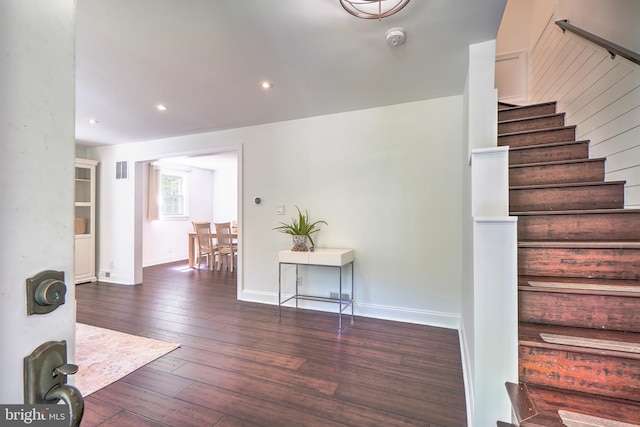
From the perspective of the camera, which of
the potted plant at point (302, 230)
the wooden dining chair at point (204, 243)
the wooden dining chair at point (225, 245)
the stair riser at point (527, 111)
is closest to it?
the stair riser at point (527, 111)

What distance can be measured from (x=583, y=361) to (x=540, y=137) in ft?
6.78

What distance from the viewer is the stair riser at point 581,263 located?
154 centimetres

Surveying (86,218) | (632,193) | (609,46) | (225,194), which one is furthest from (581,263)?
(225,194)

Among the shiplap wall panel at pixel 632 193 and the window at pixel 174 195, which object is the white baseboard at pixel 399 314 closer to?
the shiplap wall panel at pixel 632 193

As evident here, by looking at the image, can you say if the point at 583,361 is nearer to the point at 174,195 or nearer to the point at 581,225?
the point at 581,225

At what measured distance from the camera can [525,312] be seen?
59.4 inches

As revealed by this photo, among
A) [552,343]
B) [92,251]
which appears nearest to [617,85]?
[552,343]

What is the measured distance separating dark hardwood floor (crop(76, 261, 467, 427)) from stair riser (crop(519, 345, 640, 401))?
574mm

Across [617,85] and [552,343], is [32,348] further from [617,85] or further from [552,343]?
Answer: [617,85]

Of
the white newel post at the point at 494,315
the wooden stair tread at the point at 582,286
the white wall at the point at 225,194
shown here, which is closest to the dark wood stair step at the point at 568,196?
the wooden stair tread at the point at 582,286

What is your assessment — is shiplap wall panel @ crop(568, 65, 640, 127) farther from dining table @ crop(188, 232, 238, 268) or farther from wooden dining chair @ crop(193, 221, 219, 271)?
wooden dining chair @ crop(193, 221, 219, 271)

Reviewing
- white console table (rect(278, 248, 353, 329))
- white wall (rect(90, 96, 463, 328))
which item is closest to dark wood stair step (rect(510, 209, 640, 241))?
white wall (rect(90, 96, 463, 328))

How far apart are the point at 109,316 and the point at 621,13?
5286 mm

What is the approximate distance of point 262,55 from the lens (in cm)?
210
